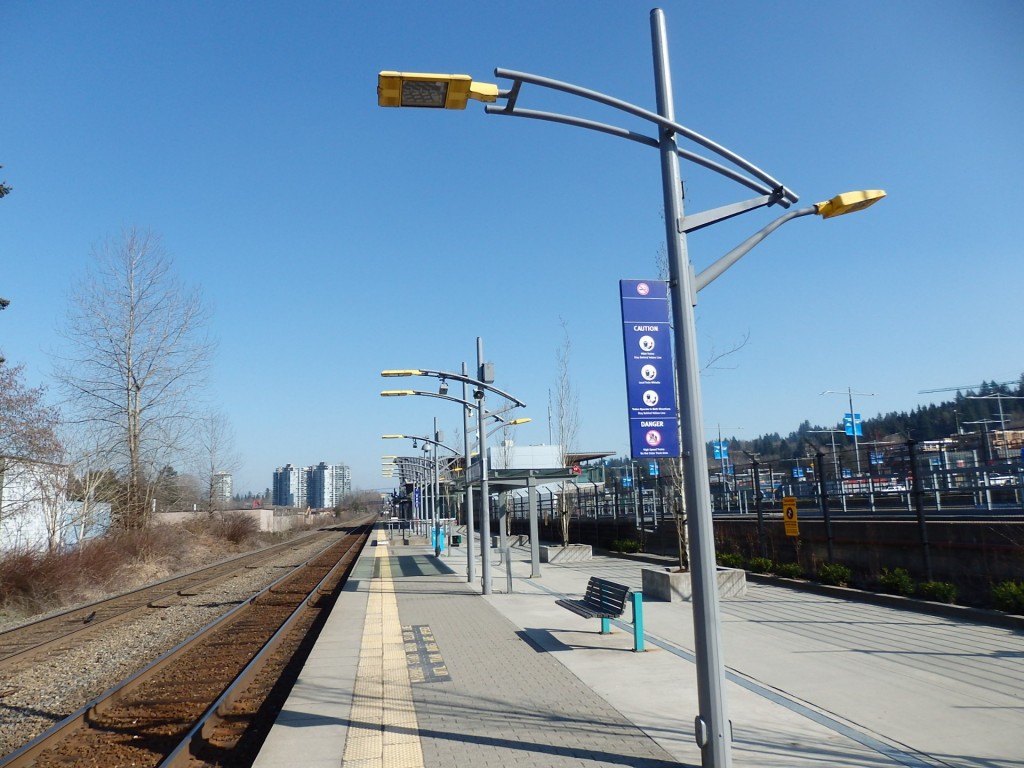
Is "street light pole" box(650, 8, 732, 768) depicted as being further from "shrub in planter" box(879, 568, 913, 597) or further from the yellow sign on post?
the yellow sign on post

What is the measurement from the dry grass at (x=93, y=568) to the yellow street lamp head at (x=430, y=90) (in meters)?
17.8

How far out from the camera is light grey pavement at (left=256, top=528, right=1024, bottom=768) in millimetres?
6039

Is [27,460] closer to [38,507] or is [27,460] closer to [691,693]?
[38,507]

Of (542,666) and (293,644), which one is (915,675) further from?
(293,644)

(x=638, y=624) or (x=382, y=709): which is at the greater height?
(x=638, y=624)

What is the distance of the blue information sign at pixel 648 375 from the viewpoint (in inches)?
259

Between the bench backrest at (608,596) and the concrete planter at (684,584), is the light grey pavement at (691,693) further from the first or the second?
the concrete planter at (684,584)

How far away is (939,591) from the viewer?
1203 centimetres

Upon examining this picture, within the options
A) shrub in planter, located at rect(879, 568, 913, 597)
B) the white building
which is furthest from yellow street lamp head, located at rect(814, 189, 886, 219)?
the white building

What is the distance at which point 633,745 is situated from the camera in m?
6.23

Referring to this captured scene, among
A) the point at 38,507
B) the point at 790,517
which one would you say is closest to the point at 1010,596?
the point at 790,517

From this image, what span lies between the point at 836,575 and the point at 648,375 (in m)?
10.1

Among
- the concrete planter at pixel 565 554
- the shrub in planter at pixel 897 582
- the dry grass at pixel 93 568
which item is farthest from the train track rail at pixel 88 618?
the shrub in planter at pixel 897 582

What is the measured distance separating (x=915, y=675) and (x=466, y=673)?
196 inches
